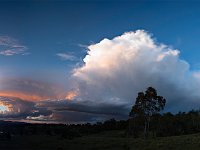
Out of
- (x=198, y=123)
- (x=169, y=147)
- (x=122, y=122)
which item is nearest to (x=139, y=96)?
(x=169, y=147)

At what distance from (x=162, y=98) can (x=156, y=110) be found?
2.96 metres

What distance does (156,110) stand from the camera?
74.7m

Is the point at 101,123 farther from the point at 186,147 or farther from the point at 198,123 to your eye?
the point at 186,147

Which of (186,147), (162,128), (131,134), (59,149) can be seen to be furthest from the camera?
(162,128)

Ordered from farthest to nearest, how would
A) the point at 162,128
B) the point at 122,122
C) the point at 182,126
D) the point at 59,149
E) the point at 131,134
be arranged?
the point at 122,122, the point at 182,126, the point at 162,128, the point at 131,134, the point at 59,149

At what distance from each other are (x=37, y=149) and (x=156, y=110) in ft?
104

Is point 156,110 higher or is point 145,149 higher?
point 156,110

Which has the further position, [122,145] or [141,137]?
[141,137]

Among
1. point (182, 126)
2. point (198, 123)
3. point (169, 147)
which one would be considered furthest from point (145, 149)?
point (198, 123)

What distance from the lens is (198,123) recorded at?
116m

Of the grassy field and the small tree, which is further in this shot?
the small tree

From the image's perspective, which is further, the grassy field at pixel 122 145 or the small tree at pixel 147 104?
the small tree at pixel 147 104

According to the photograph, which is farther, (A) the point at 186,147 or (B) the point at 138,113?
(B) the point at 138,113

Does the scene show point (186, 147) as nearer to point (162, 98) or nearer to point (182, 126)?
point (162, 98)
